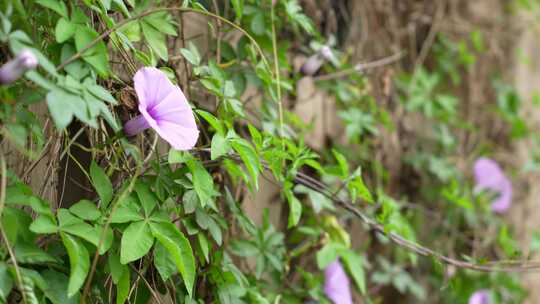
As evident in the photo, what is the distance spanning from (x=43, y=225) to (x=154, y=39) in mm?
368

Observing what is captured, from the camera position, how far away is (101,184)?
1.05 metres

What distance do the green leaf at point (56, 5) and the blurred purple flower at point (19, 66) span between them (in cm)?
13

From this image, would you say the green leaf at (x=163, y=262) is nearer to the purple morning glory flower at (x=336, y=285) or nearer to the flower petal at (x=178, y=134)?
the flower petal at (x=178, y=134)

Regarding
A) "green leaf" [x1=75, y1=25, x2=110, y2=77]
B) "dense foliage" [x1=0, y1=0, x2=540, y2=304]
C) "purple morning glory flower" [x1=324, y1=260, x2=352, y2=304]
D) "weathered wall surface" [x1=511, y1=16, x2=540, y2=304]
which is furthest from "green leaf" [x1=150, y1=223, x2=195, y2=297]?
"weathered wall surface" [x1=511, y1=16, x2=540, y2=304]

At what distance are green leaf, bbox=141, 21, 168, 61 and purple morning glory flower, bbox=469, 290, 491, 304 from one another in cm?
118

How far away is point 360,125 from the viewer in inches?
73.0

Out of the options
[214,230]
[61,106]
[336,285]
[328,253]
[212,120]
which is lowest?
[336,285]

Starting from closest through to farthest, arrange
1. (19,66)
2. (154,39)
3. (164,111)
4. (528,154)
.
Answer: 1. (19,66)
2. (164,111)
3. (154,39)
4. (528,154)

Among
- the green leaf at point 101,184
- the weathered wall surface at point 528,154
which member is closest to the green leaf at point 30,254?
the green leaf at point 101,184

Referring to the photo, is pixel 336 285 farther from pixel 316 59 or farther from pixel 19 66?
pixel 19 66

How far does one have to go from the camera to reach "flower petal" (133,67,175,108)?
1006 mm

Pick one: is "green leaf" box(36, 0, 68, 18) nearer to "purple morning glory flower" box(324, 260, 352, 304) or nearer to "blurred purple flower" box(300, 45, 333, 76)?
"blurred purple flower" box(300, 45, 333, 76)

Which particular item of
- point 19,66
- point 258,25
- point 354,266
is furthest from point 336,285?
point 19,66

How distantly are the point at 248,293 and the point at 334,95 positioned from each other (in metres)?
0.71
